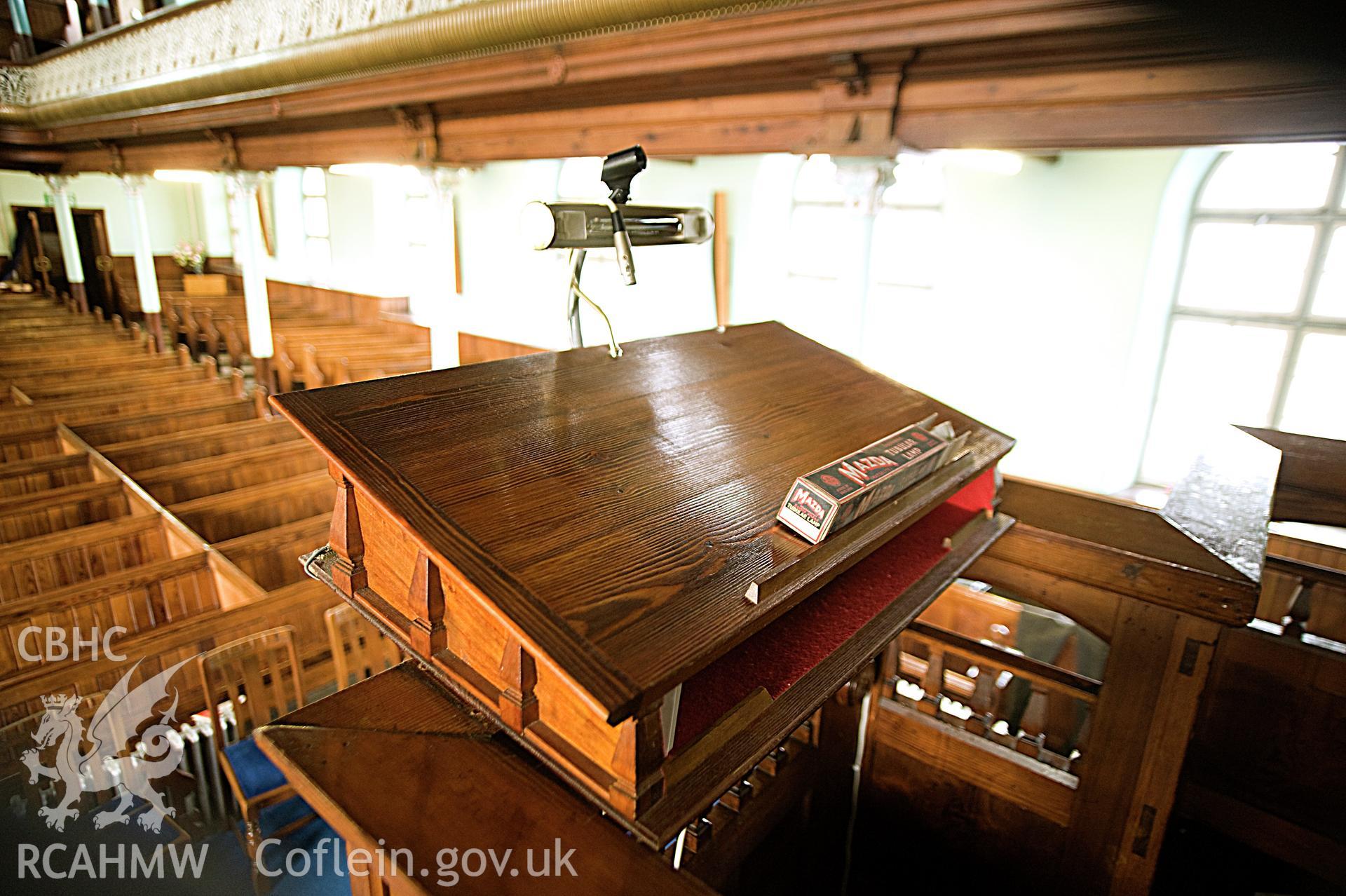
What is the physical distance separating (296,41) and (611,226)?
5.24 meters

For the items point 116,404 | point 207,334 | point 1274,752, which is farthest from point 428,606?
point 207,334

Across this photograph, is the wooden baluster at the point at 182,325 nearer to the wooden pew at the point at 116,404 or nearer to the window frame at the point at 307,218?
the window frame at the point at 307,218

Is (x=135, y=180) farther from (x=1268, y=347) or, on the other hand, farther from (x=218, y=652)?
(x=1268, y=347)

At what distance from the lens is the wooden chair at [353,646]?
3.23 metres

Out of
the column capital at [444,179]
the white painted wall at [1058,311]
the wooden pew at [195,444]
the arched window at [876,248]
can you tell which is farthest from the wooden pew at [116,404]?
the white painted wall at [1058,311]

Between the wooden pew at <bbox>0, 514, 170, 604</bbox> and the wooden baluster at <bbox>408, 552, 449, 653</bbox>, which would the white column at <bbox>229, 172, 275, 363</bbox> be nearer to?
the wooden pew at <bbox>0, 514, 170, 604</bbox>

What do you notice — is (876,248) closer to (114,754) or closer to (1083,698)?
(1083,698)

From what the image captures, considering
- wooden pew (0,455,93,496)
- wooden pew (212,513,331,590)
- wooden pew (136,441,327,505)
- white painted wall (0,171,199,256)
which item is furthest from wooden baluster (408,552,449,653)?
white painted wall (0,171,199,256)

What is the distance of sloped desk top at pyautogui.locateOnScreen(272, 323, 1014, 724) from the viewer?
785 mm

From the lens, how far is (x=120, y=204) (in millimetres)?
15203

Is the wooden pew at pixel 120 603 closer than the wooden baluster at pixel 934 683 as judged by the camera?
No

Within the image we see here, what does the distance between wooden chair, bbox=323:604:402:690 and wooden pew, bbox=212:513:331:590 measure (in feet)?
2.69

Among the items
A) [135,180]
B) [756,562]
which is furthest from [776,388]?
[135,180]

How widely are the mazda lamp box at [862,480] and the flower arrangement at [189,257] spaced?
18657mm
